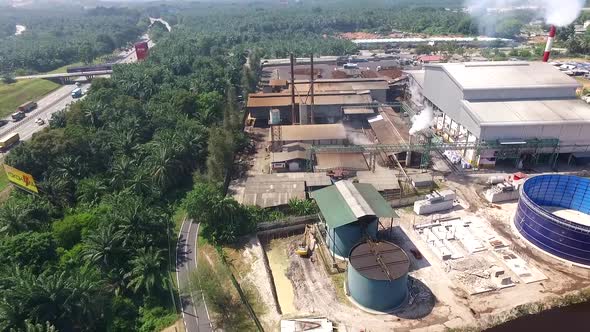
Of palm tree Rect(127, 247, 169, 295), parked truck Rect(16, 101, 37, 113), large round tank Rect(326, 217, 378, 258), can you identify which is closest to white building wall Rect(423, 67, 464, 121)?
large round tank Rect(326, 217, 378, 258)

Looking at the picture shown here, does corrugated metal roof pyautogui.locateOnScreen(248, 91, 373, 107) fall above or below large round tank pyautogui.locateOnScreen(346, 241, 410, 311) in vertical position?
above

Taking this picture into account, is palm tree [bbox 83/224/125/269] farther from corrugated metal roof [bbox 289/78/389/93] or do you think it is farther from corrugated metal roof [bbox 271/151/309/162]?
corrugated metal roof [bbox 289/78/389/93]

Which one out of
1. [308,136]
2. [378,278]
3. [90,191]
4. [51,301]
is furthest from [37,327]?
[308,136]

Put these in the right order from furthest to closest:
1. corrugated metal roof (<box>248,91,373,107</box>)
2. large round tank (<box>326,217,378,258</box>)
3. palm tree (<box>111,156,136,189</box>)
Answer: corrugated metal roof (<box>248,91,373,107</box>), palm tree (<box>111,156,136,189</box>), large round tank (<box>326,217,378,258</box>)

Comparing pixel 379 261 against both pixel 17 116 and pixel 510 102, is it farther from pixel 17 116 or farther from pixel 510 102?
pixel 17 116

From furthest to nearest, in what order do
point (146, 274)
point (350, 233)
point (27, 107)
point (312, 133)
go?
1. point (27, 107)
2. point (312, 133)
3. point (350, 233)
4. point (146, 274)

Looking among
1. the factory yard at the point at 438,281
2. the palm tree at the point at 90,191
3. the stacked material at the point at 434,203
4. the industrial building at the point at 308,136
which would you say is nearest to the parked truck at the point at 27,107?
the palm tree at the point at 90,191
